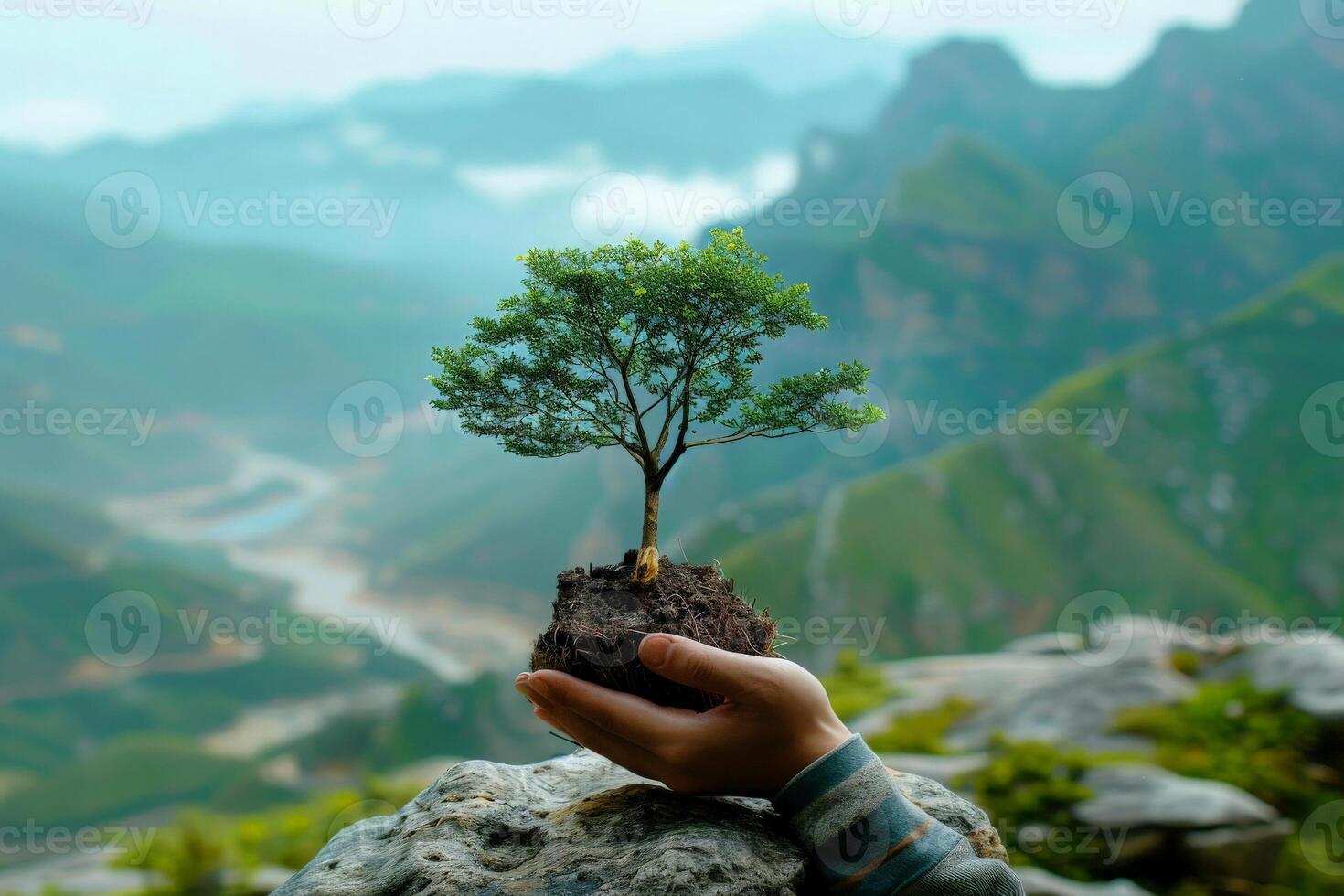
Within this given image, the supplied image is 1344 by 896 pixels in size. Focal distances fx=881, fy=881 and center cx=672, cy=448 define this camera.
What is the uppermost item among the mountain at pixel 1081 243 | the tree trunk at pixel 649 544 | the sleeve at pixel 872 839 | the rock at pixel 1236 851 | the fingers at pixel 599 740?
the mountain at pixel 1081 243

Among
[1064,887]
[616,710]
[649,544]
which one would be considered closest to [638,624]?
[616,710]

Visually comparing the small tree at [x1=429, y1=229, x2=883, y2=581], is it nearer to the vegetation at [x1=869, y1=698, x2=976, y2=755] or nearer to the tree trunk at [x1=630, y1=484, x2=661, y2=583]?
the tree trunk at [x1=630, y1=484, x2=661, y2=583]

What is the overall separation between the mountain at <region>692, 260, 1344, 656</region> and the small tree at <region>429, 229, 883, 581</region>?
51.0 metres

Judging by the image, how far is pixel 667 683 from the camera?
167 inches

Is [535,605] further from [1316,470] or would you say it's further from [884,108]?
[884,108]

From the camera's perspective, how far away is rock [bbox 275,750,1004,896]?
3.75 m

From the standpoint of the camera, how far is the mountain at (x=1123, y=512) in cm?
5912

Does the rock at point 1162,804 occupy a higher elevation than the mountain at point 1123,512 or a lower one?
lower

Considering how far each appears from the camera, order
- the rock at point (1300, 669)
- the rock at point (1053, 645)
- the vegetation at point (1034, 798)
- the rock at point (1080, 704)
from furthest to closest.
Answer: the rock at point (1053, 645) < the rock at point (1080, 704) < the rock at point (1300, 669) < the vegetation at point (1034, 798)

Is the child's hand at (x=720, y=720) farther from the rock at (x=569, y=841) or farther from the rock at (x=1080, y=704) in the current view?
the rock at (x=1080, y=704)

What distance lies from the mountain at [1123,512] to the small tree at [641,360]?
50973mm

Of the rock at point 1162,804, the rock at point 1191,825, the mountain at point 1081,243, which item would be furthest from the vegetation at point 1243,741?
the mountain at point 1081,243

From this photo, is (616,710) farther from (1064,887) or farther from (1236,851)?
(1236,851)

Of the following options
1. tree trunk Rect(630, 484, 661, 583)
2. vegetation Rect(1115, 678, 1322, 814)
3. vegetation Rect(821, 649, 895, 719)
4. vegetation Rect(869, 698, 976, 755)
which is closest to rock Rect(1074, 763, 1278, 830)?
vegetation Rect(1115, 678, 1322, 814)
